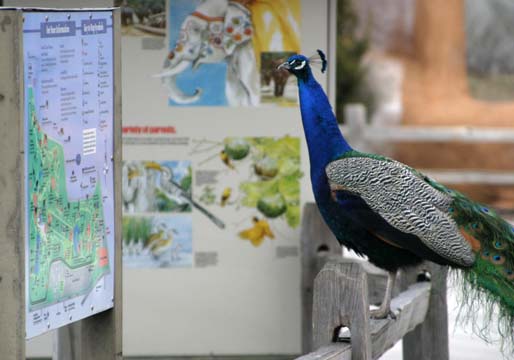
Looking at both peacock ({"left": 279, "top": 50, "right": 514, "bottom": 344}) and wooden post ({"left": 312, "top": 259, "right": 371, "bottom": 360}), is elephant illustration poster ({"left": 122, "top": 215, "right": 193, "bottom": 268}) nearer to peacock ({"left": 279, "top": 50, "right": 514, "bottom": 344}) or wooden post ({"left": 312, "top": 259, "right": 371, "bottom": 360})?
peacock ({"left": 279, "top": 50, "right": 514, "bottom": 344})

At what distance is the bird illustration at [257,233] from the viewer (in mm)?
6391

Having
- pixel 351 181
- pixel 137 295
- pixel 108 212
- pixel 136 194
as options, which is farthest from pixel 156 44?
pixel 108 212

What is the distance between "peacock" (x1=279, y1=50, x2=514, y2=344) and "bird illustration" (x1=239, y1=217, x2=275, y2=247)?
1346 mm

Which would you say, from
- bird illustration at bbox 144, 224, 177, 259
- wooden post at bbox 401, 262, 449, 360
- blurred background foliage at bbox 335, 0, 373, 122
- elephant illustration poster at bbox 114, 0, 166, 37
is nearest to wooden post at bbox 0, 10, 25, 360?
wooden post at bbox 401, 262, 449, 360

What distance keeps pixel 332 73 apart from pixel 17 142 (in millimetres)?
3436

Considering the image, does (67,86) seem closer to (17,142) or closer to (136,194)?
(17,142)

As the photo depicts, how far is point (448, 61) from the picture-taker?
17.9m

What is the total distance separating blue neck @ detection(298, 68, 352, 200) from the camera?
501 cm

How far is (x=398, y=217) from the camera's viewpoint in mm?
4793

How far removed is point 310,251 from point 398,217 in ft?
5.18

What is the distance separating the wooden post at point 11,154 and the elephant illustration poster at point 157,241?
124 inches

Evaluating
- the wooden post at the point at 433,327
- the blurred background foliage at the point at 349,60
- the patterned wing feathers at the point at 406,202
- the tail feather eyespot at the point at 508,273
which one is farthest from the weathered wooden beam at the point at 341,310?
the blurred background foliage at the point at 349,60

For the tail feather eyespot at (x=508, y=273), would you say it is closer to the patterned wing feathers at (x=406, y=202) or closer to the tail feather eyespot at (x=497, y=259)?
the tail feather eyespot at (x=497, y=259)

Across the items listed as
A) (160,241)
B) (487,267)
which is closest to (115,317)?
(487,267)
